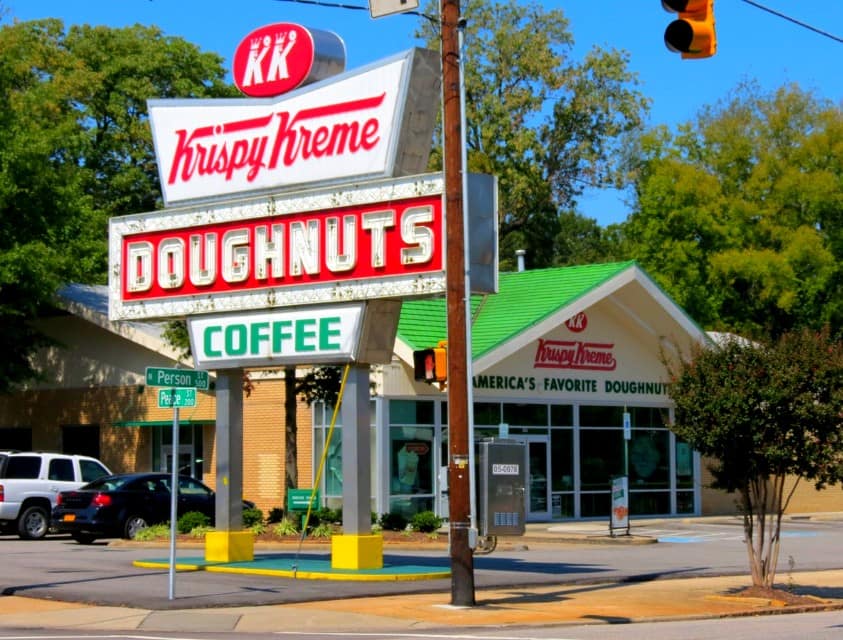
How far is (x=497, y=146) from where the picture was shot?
5922 cm

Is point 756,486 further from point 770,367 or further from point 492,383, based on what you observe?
point 492,383

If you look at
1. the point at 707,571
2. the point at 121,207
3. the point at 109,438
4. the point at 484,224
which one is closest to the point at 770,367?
the point at 484,224

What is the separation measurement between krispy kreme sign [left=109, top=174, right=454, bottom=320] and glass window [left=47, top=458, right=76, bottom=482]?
10459 mm

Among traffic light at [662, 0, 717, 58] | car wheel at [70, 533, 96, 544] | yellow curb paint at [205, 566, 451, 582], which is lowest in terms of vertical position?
yellow curb paint at [205, 566, 451, 582]

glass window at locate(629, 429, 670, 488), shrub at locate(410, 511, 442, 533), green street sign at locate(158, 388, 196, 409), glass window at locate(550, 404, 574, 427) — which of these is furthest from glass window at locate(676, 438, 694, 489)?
green street sign at locate(158, 388, 196, 409)

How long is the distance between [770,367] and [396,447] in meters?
17.2

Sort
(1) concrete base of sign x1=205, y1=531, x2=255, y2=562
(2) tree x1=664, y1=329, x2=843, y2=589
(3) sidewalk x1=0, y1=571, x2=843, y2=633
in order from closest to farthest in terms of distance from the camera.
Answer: (3) sidewalk x1=0, y1=571, x2=843, y2=633 → (2) tree x1=664, y1=329, x2=843, y2=589 → (1) concrete base of sign x1=205, y1=531, x2=255, y2=562

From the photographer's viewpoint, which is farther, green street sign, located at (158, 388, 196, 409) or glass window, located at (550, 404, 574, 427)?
glass window, located at (550, 404, 574, 427)

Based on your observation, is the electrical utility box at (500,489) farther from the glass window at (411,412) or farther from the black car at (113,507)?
the glass window at (411,412)

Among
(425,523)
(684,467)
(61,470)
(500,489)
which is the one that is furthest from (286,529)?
(684,467)

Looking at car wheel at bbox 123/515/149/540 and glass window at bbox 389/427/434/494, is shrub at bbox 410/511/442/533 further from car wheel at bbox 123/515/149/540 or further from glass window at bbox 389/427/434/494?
car wheel at bbox 123/515/149/540

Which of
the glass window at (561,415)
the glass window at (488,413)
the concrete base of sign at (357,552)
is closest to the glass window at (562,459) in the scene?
the glass window at (561,415)

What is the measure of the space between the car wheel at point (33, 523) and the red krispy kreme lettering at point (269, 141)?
12.3 metres

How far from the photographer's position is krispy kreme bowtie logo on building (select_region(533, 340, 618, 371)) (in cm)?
3784
